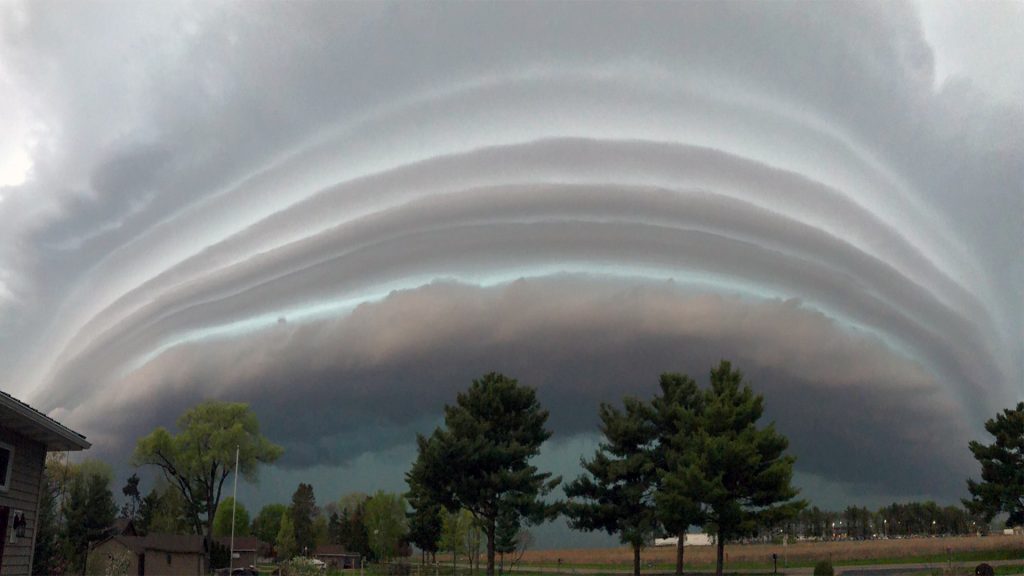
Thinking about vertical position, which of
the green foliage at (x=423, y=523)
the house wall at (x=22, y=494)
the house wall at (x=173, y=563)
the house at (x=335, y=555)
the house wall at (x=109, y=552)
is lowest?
the house at (x=335, y=555)

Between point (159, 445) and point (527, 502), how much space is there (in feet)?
134

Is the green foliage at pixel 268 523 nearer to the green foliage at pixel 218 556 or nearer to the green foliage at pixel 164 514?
the green foliage at pixel 164 514

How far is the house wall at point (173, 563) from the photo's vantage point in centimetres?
6669

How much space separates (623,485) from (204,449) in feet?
140

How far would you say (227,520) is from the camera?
354ft

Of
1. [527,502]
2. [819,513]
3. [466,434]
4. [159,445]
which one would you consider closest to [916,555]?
[527,502]

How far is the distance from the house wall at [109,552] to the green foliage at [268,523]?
6584cm

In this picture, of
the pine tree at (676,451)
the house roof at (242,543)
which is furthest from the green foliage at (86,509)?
the pine tree at (676,451)

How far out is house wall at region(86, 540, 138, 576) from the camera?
203ft

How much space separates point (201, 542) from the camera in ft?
238

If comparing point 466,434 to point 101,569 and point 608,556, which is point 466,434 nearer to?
point 101,569

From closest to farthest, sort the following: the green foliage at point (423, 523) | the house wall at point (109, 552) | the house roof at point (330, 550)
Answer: the house wall at point (109, 552)
the green foliage at point (423, 523)
the house roof at point (330, 550)

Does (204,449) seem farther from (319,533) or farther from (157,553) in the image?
(319,533)

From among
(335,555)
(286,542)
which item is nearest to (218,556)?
(286,542)
